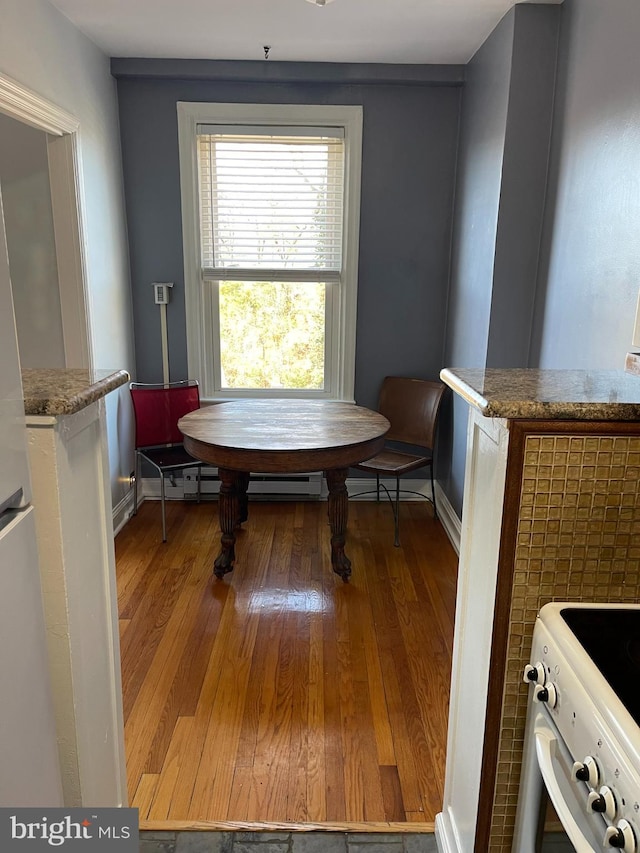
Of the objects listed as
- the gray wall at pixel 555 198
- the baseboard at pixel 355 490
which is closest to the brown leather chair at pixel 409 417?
the baseboard at pixel 355 490

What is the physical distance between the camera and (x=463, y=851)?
58.7 inches

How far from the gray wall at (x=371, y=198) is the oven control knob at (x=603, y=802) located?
314cm

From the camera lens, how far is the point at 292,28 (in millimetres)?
2873

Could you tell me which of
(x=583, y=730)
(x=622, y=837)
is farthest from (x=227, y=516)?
(x=622, y=837)

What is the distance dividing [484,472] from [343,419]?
71.3 inches

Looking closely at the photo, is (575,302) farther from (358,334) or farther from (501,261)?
(358,334)

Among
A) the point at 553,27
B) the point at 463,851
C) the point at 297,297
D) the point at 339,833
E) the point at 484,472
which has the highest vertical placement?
the point at 553,27

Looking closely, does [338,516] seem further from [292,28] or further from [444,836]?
[292,28]

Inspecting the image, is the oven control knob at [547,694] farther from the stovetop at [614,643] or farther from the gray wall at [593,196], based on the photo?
the gray wall at [593,196]

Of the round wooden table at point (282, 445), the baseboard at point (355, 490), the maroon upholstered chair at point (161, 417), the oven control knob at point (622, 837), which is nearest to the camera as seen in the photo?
the oven control knob at point (622, 837)

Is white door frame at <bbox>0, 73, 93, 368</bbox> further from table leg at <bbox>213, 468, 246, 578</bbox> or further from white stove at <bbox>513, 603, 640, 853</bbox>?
white stove at <bbox>513, 603, 640, 853</bbox>

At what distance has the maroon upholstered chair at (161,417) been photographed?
11.6 ft

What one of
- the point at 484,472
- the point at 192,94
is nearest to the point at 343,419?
the point at 484,472

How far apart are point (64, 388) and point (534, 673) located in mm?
1053
